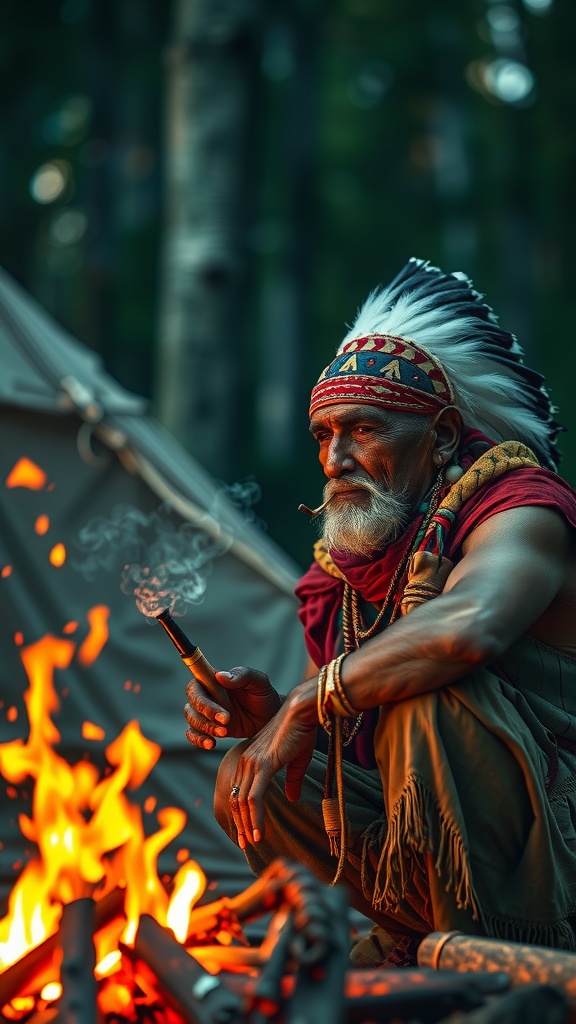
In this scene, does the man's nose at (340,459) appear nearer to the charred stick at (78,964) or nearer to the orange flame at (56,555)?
the charred stick at (78,964)

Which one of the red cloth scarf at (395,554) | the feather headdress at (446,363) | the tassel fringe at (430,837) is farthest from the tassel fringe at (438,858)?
the feather headdress at (446,363)

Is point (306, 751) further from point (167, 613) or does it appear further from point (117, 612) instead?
point (117, 612)

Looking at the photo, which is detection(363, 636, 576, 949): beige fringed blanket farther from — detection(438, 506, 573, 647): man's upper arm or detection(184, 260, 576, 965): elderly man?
detection(438, 506, 573, 647): man's upper arm

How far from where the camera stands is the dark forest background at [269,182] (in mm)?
6676

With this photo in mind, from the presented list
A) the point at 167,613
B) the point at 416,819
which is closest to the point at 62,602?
the point at 167,613

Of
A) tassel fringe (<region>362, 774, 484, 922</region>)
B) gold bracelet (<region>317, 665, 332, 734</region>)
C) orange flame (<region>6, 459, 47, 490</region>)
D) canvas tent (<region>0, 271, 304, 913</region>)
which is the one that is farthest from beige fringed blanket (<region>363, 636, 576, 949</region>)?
orange flame (<region>6, 459, 47, 490</region>)

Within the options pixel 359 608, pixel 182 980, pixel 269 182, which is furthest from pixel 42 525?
pixel 269 182

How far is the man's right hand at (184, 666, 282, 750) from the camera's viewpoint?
2.54 m

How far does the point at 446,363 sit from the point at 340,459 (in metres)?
0.34

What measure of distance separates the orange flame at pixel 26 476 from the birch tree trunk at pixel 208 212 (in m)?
2.94

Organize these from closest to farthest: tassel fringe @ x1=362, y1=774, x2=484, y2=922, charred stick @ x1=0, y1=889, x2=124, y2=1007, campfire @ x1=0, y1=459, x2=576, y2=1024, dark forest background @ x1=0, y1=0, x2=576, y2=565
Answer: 1. campfire @ x1=0, y1=459, x2=576, y2=1024
2. charred stick @ x1=0, y1=889, x2=124, y2=1007
3. tassel fringe @ x1=362, y1=774, x2=484, y2=922
4. dark forest background @ x1=0, y1=0, x2=576, y2=565

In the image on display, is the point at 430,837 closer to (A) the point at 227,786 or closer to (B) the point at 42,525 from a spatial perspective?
(A) the point at 227,786

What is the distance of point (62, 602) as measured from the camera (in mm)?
3789

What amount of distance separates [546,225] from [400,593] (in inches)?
812
